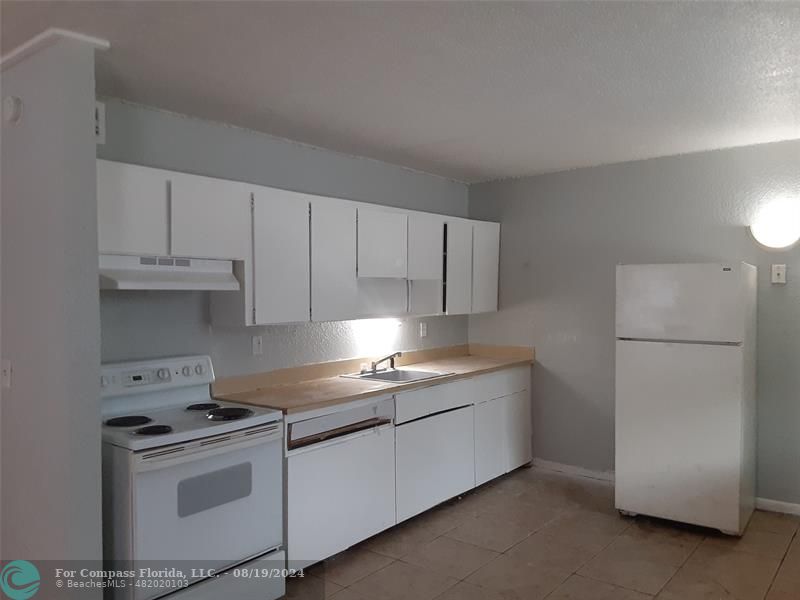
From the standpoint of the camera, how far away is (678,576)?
3.11 metres

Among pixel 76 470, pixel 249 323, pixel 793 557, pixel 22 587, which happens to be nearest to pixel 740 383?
pixel 793 557

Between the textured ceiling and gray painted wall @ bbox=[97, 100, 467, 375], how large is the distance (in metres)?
0.12

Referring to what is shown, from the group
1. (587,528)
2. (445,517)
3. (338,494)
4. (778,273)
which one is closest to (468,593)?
Answer: (338,494)

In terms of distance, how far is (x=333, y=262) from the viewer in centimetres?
358

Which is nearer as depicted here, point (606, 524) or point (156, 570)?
point (156, 570)

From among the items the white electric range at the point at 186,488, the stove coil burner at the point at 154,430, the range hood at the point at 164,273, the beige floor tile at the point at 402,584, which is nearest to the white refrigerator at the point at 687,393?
the beige floor tile at the point at 402,584

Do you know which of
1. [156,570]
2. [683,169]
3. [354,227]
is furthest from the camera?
[683,169]

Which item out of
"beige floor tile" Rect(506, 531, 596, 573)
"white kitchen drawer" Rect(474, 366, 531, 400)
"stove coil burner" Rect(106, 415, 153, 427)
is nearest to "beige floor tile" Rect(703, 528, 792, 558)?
"beige floor tile" Rect(506, 531, 596, 573)

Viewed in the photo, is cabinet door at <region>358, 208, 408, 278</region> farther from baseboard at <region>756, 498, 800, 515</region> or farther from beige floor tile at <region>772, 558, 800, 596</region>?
baseboard at <region>756, 498, 800, 515</region>

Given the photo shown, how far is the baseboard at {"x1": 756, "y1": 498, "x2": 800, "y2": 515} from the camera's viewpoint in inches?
153

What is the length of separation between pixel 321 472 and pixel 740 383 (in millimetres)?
2424

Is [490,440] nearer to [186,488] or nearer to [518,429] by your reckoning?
[518,429]

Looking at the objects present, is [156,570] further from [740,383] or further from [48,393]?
[740,383]

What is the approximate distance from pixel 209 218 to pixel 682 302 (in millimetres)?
2756
